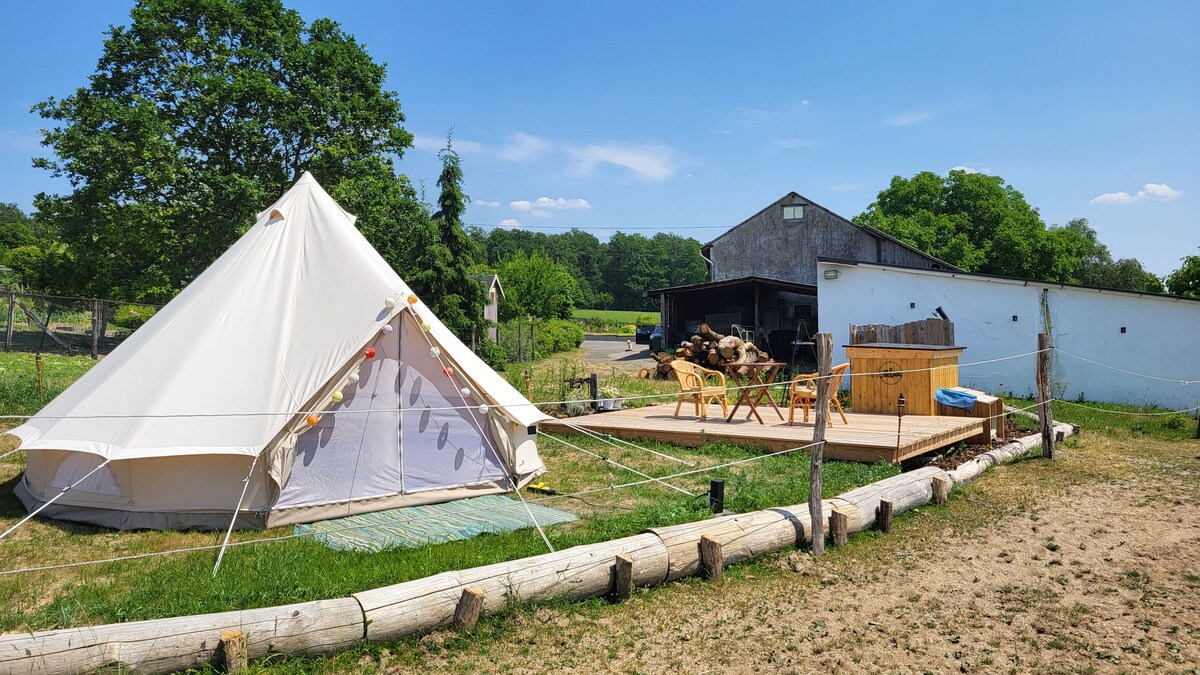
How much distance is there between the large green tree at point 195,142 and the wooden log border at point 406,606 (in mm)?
20672

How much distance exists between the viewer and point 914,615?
181 inches

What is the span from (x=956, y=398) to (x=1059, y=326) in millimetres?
7243

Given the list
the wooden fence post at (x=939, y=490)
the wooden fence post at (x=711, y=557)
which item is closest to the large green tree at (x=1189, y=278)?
the wooden fence post at (x=939, y=490)

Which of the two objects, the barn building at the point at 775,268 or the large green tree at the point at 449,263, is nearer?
the large green tree at the point at 449,263

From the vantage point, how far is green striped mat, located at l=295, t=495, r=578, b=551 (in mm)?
5754

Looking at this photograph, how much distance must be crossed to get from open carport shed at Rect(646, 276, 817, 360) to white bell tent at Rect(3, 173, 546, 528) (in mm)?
15402

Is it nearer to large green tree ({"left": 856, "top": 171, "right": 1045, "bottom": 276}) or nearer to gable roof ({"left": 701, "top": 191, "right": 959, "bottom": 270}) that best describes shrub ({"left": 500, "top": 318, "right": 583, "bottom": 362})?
gable roof ({"left": 701, "top": 191, "right": 959, "bottom": 270})

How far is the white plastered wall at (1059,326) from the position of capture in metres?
15.4

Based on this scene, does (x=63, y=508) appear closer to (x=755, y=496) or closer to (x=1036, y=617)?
(x=755, y=496)

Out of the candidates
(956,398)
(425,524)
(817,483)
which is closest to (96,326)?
(425,524)

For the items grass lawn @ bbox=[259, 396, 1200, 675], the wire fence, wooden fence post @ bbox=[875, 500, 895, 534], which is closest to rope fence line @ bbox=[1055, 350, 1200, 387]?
grass lawn @ bbox=[259, 396, 1200, 675]

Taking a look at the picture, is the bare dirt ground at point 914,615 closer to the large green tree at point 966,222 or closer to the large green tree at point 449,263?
the large green tree at point 449,263

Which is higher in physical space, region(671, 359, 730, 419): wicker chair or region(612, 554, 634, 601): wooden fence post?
region(671, 359, 730, 419): wicker chair

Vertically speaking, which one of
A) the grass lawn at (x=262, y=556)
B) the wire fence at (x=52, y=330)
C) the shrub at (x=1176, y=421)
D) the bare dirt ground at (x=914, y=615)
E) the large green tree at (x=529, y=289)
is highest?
the large green tree at (x=529, y=289)
